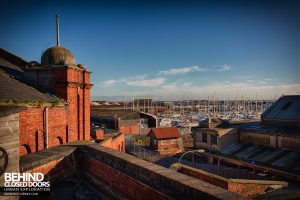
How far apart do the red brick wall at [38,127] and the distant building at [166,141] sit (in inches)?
1036

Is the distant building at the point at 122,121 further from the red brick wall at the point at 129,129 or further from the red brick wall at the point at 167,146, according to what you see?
the red brick wall at the point at 167,146

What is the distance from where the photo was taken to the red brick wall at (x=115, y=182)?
5.70 metres

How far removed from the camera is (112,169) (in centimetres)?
741

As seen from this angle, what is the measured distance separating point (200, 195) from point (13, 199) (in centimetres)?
511

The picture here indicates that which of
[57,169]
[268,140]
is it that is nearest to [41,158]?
[57,169]

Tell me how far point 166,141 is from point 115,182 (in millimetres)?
32473

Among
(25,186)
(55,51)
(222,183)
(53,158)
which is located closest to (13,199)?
(25,186)

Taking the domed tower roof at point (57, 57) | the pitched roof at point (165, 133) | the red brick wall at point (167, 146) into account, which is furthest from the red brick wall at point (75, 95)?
the red brick wall at point (167, 146)

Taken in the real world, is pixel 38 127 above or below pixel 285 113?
above

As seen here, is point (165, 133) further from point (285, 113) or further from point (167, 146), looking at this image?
point (285, 113)

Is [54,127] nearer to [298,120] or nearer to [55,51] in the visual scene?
[55,51]

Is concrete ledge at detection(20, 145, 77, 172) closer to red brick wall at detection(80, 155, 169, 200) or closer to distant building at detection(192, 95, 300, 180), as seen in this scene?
red brick wall at detection(80, 155, 169, 200)

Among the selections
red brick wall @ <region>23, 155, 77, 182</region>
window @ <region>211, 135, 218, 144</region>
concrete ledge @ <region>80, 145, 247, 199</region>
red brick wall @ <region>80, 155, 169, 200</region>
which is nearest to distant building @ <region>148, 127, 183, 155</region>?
window @ <region>211, 135, 218, 144</region>

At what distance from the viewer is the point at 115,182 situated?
7.19 metres
